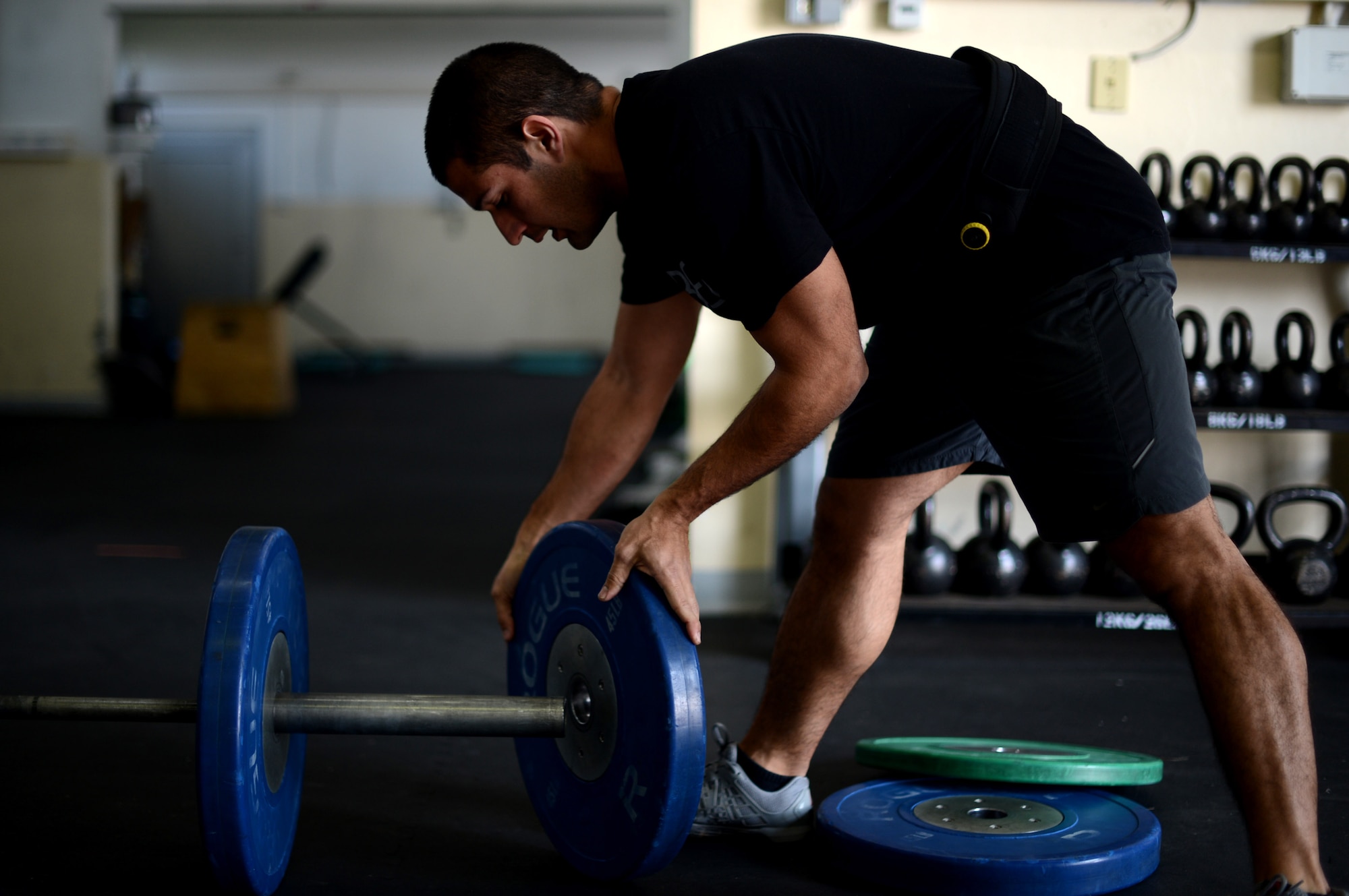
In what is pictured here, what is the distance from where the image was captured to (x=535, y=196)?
46.1 inches

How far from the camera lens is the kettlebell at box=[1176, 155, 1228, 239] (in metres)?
2.42

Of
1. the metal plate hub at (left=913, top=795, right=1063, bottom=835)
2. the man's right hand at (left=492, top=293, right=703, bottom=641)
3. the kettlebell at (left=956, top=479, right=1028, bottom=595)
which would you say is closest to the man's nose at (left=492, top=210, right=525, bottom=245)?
the man's right hand at (left=492, top=293, right=703, bottom=641)

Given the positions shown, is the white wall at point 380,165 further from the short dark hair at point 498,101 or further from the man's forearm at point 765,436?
the man's forearm at point 765,436

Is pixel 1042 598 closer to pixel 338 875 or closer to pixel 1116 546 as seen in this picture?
pixel 1116 546

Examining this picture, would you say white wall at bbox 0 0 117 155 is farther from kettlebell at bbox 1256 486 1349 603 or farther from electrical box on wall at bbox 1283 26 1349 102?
kettlebell at bbox 1256 486 1349 603

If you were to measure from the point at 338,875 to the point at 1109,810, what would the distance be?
3.02 ft

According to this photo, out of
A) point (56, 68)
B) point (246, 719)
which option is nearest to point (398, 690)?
point (246, 719)

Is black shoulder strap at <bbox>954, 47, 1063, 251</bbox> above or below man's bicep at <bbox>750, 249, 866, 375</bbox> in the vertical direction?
above

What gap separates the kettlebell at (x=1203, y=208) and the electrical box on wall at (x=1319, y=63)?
31cm

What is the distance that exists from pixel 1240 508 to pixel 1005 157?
4.78ft

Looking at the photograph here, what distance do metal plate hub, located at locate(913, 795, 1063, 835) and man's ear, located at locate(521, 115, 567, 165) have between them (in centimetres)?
88

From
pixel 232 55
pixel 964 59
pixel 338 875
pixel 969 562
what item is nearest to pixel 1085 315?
pixel 964 59

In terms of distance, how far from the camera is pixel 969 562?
7.84ft

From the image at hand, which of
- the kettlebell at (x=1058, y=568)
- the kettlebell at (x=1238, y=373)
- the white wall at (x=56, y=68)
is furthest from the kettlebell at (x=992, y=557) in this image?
the white wall at (x=56, y=68)
